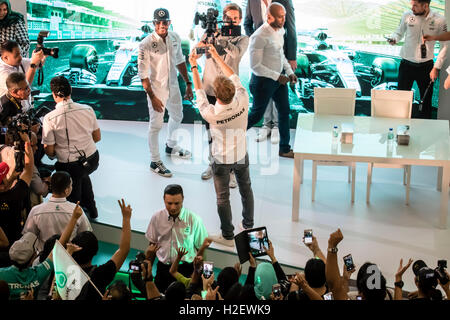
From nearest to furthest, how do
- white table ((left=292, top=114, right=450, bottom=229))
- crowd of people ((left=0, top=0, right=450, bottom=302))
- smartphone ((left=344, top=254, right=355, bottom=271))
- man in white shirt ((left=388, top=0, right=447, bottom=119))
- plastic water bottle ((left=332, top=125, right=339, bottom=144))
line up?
1. crowd of people ((left=0, top=0, right=450, bottom=302))
2. smartphone ((left=344, top=254, right=355, bottom=271))
3. white table ((left=292, top=114, right=450, bottom=229))
4. plastic water bottle ((left=332, top=125, right=339, bottom=144))
5. man in white shirt ((left=388, top=0, right=447, bottom=119))

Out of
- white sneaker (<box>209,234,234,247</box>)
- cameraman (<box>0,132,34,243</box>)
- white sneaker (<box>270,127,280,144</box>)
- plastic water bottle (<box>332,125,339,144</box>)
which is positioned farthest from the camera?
white sneaker (<box>270,127,280,144</box>)

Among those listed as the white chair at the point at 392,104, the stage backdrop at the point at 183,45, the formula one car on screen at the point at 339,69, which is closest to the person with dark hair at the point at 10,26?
the stage backdrop at the point at 183,45

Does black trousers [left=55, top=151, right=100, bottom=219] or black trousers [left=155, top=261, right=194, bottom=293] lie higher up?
black trousers [left=55, top=151, right=100, bottom=219]

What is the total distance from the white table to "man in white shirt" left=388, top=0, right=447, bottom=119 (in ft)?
3.50

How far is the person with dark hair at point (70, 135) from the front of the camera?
16.5 feet

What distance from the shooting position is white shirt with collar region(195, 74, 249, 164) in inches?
187

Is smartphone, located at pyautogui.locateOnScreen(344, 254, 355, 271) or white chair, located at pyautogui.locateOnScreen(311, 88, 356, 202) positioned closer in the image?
smartphone, located at pyautogui.locateOnScreen(344, 254, 355, 271)

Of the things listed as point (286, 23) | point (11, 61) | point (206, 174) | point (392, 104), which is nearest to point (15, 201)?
point (11, 61)

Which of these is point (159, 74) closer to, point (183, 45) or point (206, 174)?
point (206, 174)

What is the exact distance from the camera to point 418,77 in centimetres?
739

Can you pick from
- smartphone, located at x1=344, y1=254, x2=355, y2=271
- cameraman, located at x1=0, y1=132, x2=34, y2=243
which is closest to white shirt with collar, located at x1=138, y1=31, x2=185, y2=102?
cameraman, located at x1=0, y1=132, x2=34, y2=243

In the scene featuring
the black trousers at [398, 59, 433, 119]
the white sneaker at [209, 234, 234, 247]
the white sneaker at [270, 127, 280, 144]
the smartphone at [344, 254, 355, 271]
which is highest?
the black trousers at [398, 59, 433, 119]

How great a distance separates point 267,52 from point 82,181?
2.41 m

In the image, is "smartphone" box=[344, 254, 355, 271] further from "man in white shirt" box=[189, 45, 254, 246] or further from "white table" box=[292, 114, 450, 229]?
"white table" box=[292, 114, 450, 229]
